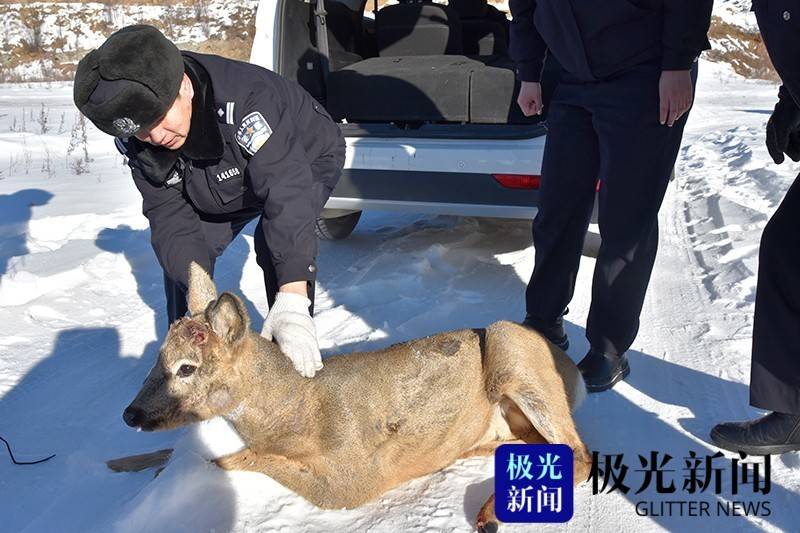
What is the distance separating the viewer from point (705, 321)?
4102 mm

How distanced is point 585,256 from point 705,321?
157 centimetres

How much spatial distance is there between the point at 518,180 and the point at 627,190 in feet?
4.73

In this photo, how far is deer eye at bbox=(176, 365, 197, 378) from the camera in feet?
8.00

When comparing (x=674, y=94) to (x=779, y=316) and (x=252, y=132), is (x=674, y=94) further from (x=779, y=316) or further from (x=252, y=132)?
(x=252, y=132)

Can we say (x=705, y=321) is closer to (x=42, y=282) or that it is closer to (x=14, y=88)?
(x=42, y=282)

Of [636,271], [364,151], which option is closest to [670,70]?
[636,271]

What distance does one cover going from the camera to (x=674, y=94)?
300 centimetres

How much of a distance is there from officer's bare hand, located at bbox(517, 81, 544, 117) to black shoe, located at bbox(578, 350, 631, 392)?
4.84 feet

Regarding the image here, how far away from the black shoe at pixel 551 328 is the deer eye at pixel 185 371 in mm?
1991

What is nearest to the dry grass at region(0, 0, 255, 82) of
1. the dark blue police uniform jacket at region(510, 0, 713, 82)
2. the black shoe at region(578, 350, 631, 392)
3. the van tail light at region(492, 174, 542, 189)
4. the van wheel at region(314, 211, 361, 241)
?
the van wheel at region(314, 211, 361, 241)

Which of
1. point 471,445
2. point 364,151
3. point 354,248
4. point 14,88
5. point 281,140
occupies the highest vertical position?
point 281,140

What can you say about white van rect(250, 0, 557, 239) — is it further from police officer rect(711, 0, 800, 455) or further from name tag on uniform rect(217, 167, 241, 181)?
police officer rect(711, 0, 800, 455)

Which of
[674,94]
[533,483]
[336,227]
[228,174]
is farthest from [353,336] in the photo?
[674,94]

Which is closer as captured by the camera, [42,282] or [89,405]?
[89,405]
